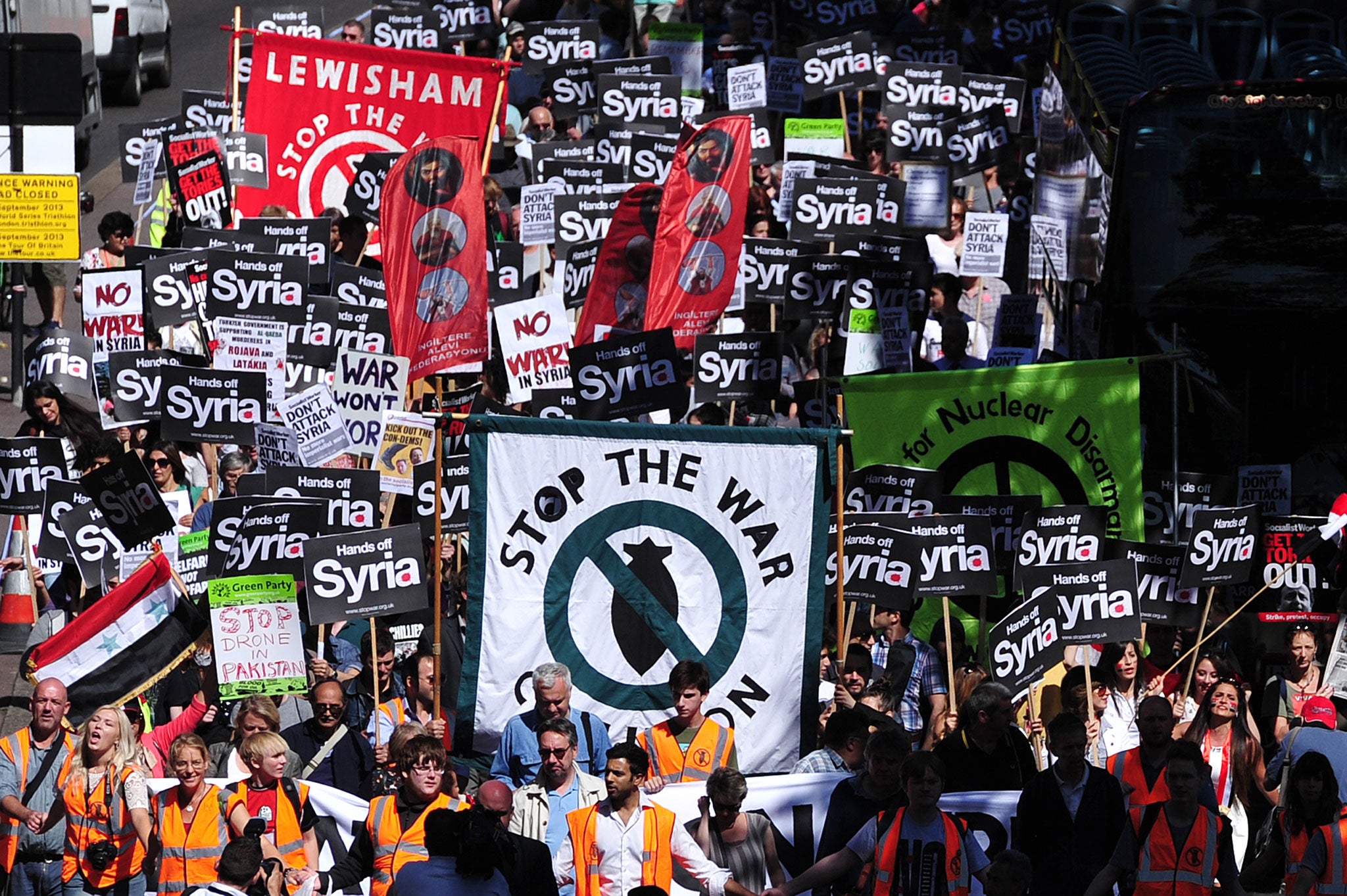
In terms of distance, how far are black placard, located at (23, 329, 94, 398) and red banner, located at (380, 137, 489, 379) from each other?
7.54 feet

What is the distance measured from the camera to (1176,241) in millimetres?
15953

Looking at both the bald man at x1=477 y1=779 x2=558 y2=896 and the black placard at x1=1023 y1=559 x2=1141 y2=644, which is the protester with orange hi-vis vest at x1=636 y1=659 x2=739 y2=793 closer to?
the bald man at x1=477 y1=779 x2=558 y2=896

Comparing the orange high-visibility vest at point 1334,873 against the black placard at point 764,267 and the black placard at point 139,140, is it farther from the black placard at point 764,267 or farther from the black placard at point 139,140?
the black placard at point 139,140

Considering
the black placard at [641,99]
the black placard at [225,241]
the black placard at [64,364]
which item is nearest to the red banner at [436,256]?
the black placard at [225,241]

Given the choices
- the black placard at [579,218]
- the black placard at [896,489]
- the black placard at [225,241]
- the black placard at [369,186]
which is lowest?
the black placard at [896,489]

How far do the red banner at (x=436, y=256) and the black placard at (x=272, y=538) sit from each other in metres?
3.63

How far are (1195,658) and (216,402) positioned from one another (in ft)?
19.3

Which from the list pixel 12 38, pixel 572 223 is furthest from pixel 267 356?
pixel 12 38

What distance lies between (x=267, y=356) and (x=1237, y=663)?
648 cm

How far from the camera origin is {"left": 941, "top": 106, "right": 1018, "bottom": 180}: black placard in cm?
2070

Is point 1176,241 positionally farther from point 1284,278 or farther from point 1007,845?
point 1007,845

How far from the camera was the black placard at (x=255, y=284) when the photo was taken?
15969 millimetres

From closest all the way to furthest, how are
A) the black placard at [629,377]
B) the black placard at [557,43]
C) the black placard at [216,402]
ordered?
the black placard at [629,377] → the black placard at [216,402] → the black placard at [557,43]

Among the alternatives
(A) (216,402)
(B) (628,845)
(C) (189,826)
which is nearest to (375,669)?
(C) (189,826)
